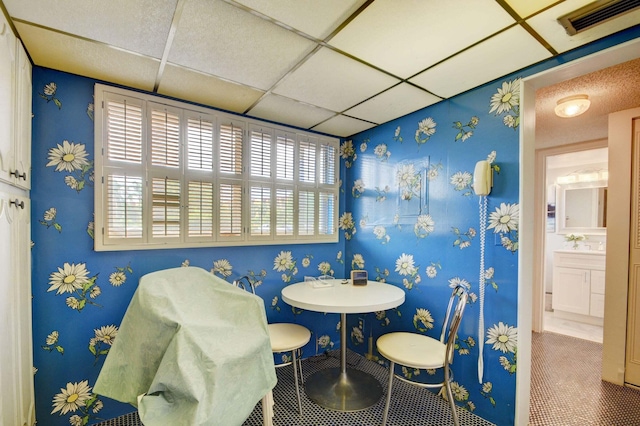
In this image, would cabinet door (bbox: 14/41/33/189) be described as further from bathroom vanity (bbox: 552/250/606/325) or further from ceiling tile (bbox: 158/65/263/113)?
bathroom vanity (bbox: 552/250/606/325)

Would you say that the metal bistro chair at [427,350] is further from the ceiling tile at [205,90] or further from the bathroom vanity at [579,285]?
the bathroom vanity at [579,285]

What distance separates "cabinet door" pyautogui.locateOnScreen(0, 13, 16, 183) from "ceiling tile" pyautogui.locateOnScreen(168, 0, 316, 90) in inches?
26.8

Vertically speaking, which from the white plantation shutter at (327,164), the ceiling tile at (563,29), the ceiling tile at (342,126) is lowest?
the white plantation shutter at (327,164)

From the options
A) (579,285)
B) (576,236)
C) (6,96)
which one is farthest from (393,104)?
(576,236)

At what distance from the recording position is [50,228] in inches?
71.0

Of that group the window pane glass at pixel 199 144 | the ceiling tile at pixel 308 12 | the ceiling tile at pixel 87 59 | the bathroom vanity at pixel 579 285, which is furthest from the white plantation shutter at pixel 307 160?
the bathroom vanity at pixel 579 285

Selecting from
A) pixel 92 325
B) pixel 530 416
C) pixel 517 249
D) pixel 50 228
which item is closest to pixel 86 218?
pixel 50 228

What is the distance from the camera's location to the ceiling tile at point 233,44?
4.33 feet

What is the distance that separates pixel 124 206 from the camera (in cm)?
200

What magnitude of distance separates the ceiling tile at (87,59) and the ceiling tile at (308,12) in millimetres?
880

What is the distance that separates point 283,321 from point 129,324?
62.7 inches

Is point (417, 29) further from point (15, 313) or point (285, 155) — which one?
point (15, 313)

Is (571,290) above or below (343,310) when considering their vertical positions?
below

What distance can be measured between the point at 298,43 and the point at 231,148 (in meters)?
1.21
